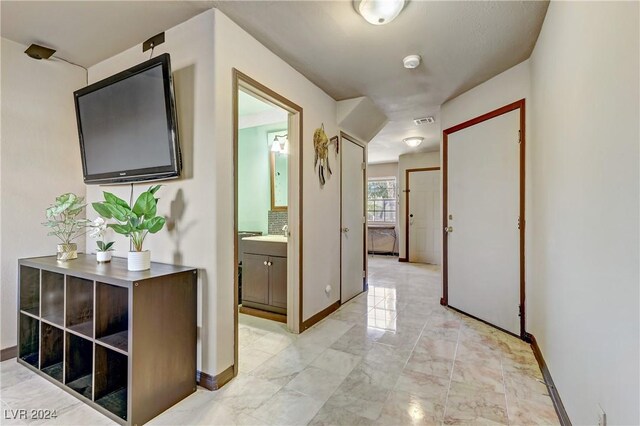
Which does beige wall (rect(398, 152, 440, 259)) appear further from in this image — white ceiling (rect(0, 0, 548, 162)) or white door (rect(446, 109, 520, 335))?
white ceiling (rect(0, 0, 548, 162))

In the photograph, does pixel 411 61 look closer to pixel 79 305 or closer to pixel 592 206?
pixel 592 206

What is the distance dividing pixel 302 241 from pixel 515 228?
1922 millimetres

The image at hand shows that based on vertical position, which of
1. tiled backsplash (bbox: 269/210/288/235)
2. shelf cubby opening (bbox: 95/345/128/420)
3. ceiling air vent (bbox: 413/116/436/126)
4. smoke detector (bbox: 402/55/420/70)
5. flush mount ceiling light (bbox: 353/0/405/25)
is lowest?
shelf cubby opening (bbox: 95/345/128/420)

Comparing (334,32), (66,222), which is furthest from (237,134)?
(66,222)

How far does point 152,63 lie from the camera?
1.87 m

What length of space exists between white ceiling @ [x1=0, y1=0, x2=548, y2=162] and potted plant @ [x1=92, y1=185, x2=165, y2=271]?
3.88 ft

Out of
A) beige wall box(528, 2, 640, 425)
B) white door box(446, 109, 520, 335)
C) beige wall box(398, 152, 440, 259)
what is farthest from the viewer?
beige wall box(398, 152, 440, 259)

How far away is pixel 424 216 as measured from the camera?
256 inches

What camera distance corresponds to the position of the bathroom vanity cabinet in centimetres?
299

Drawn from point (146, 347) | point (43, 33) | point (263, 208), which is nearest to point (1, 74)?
point (43, 33)

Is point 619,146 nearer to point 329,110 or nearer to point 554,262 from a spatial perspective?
point 554,262

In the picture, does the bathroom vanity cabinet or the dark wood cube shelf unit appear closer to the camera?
the dark wood cube shelf unit

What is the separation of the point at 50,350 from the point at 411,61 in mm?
3483

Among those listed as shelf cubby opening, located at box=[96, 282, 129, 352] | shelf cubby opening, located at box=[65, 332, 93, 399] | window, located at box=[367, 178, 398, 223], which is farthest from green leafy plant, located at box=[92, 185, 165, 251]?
window, located at box=[367, 178, 398, 223]
